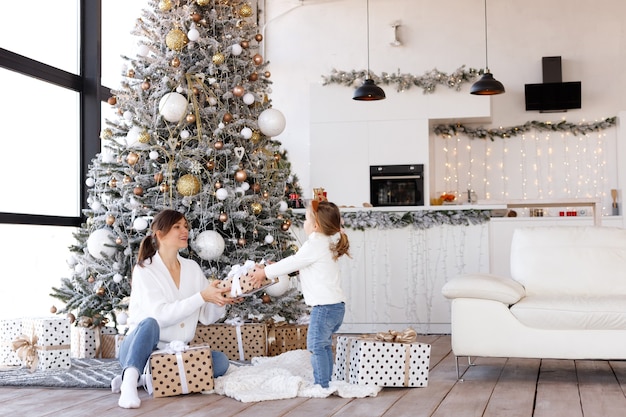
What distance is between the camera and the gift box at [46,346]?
14.0 ft

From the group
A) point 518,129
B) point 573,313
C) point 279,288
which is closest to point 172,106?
point 279,288

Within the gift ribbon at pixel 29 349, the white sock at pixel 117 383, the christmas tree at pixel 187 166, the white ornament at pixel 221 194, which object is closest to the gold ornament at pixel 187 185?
the christmas tree at pixel 187 166

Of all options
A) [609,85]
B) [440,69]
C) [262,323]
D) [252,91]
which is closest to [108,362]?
[262,323]

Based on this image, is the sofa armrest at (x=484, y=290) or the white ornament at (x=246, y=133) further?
the white ornament at (x=246, y=133)

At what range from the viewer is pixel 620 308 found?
388 centimetres

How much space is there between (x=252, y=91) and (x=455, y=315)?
1916 mm

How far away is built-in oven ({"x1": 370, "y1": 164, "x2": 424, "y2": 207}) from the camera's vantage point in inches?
359

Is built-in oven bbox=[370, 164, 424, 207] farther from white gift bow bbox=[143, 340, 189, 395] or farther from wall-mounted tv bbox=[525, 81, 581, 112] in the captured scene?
white gift bow bbox=[143, 340, 189, 395]

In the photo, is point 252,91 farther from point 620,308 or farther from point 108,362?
point 620,308

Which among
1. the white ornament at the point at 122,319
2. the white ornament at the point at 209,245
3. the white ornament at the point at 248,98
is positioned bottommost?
the white ornament at the point at 122,319

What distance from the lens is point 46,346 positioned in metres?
4.27

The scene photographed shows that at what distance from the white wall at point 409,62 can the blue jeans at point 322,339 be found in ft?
18.3

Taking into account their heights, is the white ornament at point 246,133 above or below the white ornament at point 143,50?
below

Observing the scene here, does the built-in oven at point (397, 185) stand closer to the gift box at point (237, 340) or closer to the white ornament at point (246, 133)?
the white ornament at point (246, 133)
